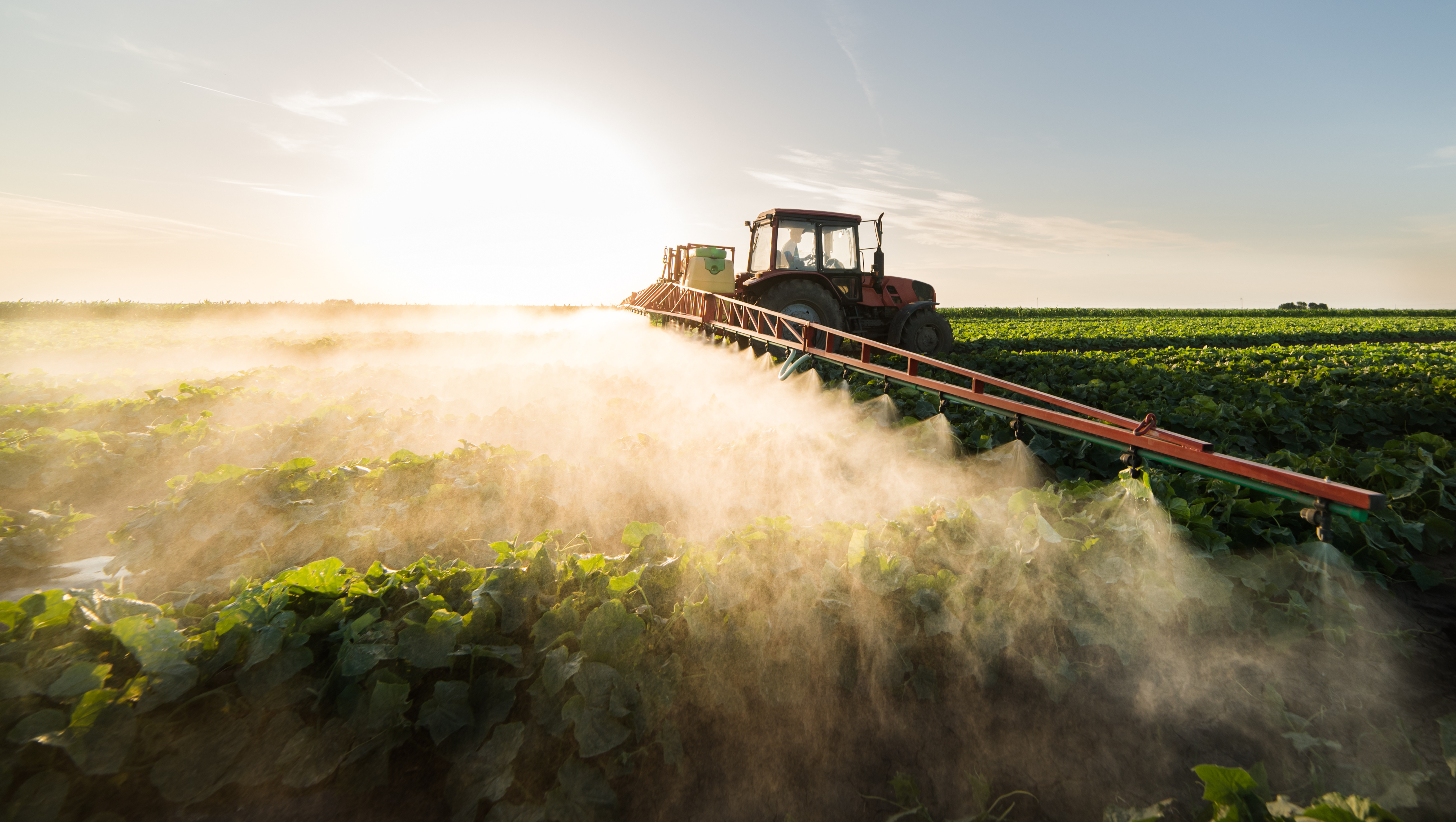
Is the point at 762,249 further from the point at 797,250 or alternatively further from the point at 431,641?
the point at 431,641

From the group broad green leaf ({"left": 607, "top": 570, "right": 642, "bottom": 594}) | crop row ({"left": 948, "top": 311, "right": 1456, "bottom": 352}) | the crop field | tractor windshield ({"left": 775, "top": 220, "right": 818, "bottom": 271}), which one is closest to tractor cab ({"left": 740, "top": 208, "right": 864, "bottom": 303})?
tractor windshield ({"left": 775, "top": 220, "right": 818, "bottom": 271})

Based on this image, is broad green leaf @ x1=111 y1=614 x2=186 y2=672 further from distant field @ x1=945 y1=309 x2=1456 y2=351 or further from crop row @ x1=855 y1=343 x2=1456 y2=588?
distant field @ x1=945 y1=309 x2=1456 y2=351

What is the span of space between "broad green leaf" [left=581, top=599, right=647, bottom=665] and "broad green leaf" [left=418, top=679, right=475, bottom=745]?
408mm

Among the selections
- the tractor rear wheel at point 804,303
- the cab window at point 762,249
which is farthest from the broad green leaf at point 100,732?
the cab window at point 762,249

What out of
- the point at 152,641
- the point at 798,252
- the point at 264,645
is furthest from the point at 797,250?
the point at 152,641

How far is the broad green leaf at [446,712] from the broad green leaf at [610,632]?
16.1 inches

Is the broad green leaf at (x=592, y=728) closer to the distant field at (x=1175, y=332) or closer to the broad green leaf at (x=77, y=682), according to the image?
the broad green leaf at (x=77, y=682)

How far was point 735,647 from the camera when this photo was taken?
2.39 metres

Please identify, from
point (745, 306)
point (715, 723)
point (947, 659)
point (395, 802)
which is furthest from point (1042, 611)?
point (745, 306)

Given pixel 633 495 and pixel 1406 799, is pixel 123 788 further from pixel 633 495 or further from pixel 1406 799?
pixel 1406 799

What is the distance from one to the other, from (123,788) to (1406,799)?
3.90 meters

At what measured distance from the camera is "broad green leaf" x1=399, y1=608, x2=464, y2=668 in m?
2.11

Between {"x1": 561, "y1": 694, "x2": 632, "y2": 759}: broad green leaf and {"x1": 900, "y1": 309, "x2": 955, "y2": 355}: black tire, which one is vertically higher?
{"x1": 900, "y1": 309, "x2": 955, "y2": 355}: black tire

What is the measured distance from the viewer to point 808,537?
2811mm
